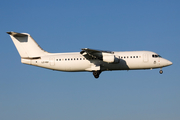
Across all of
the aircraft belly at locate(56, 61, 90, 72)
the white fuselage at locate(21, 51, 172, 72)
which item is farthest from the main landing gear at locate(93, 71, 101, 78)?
the aircraft belly at locate(56, 61, 90, 72)

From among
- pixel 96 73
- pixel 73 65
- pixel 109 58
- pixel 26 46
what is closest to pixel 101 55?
pixel 109 58

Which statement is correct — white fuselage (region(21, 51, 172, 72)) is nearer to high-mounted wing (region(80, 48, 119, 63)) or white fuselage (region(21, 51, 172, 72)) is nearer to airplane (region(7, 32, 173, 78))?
airplane (region(7, 32, 173, 78))

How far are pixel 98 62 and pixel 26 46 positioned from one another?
9.47m

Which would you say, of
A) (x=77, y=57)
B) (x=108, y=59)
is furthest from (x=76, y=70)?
(x=108, y=59)

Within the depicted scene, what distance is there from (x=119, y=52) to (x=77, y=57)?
5210 mm

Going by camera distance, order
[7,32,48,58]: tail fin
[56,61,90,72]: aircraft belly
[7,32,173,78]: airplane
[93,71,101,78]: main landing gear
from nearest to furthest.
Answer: [7,32,173,78]: airplane < [56,61,90,72]: aircraft belly < [93,71,101,78]: main landing gear < [7,32,48,58]: tail fin

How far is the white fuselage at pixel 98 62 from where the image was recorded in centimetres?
3534

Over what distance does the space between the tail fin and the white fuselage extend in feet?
2.98

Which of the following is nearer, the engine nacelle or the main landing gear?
the engine nacelle

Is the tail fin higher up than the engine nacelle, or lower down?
higher up

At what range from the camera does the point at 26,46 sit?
122ft

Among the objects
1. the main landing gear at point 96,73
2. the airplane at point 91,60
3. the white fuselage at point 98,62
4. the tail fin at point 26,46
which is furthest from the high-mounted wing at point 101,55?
the tail fin at point 26,46

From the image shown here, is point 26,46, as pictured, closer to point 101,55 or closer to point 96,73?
point 96,73

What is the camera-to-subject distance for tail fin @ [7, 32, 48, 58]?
36.9m
